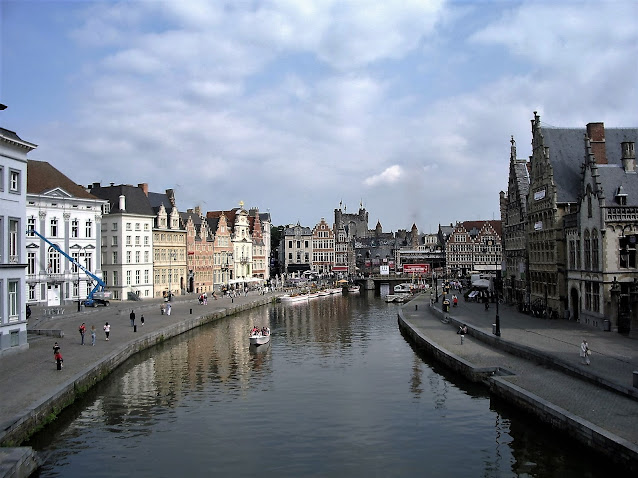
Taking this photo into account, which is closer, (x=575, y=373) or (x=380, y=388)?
(x=575, y=373)

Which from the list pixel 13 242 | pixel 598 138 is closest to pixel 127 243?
pixel 13 242

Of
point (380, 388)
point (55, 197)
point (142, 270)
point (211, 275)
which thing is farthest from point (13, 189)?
point (211, 275)

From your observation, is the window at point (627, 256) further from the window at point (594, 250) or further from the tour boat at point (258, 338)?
the tour boat at point (258, 338)

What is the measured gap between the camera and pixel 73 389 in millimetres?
25297

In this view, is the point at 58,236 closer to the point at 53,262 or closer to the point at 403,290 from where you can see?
the point at 53,262

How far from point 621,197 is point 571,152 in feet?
35.0

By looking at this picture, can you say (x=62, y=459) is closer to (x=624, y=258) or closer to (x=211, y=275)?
(x=624, y=258)

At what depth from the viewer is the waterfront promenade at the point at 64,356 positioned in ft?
64.0

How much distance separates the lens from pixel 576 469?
58.0 feet

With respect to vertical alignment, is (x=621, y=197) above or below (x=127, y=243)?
above

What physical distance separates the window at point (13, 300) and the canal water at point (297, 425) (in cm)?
646

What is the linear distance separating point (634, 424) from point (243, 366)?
73.6ft

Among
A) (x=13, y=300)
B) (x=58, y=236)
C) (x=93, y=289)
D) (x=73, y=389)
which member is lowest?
(x=73, y=389)

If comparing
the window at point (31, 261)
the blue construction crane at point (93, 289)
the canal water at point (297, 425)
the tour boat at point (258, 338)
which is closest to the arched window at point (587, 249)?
the canal water at point (297, 425)
